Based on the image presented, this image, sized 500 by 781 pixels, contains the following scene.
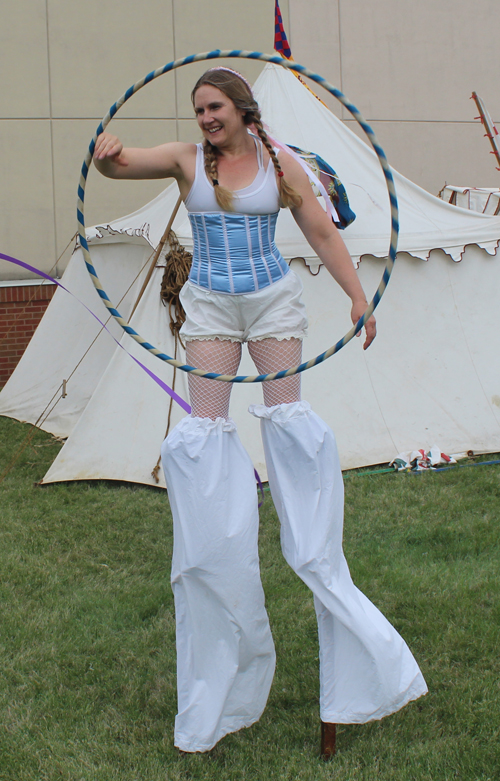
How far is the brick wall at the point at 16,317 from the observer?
8.55 metres

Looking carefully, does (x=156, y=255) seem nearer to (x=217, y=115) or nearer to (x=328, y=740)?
(x=217, y=115)

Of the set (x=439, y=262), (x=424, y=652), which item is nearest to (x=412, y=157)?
(x=439, y=262)

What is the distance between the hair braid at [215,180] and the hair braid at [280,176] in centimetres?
16

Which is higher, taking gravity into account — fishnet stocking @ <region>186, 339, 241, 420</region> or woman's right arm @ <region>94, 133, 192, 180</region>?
woman's right arm @ <region>94, 133, 192, 180</region>

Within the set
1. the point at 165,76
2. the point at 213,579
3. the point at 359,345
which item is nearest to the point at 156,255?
the point at 359,345

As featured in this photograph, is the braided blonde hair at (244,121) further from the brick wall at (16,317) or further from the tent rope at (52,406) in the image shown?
the brick wall at (16,317)

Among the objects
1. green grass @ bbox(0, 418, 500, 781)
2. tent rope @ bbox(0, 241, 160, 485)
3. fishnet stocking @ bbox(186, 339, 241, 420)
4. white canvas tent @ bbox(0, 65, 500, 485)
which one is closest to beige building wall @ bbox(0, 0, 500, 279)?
tent rope @ bbox(0, 241, 160, 485)

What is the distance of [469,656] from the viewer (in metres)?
2.91

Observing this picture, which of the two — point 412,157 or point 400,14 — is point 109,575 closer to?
point 412,157

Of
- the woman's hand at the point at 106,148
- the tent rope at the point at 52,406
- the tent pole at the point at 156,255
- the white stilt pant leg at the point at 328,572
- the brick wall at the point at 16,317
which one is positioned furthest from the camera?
the brick wall at the point at 16,317

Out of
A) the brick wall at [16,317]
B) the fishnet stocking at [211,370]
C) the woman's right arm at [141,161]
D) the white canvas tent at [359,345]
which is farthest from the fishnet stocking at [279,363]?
the brick wall at [16,317]

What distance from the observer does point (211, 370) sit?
2.37m

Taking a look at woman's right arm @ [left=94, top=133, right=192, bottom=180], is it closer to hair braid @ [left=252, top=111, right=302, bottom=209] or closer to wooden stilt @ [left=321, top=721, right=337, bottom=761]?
hair braid @ [left=252, top=111, right=302, bottom=209]

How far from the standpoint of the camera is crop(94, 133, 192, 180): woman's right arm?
225 centimetres
